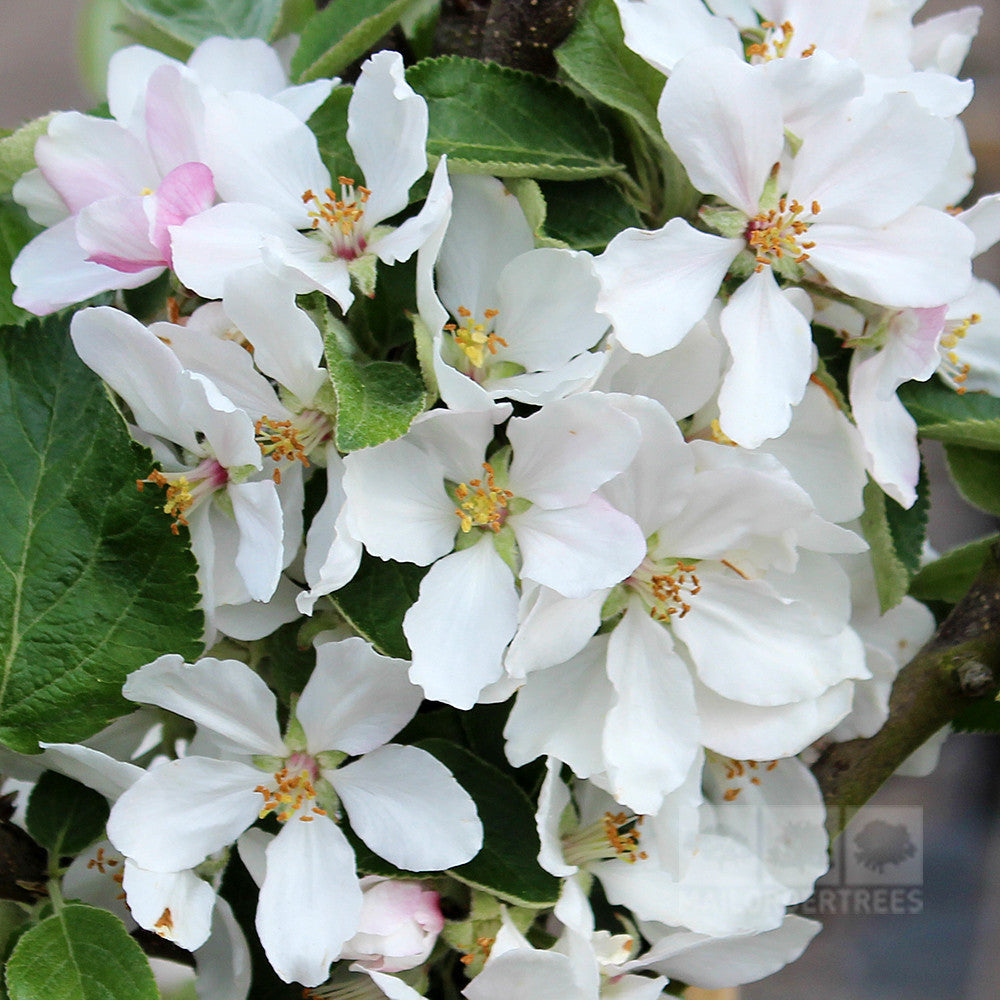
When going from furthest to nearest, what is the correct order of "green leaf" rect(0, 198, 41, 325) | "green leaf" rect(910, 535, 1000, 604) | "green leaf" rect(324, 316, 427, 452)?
"green leaf" rect(910, 535, 1000, 604)
"green leaf" rect(0, 198, 41, 325)
"green leaf" rect(324, 316, 427, 452)

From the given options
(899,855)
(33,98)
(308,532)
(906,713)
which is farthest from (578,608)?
(33,98)

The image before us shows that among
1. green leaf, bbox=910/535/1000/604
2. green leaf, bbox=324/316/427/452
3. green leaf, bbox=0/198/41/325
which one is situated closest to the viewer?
green leaf, bbox=324/316/427/452

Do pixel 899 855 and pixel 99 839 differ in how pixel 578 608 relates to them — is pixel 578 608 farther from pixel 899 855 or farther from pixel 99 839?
pixel 899 855

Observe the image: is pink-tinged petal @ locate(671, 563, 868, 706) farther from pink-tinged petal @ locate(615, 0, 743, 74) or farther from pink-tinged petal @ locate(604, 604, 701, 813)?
pink-tinged petal @ locate(615, 0, 743, 74)

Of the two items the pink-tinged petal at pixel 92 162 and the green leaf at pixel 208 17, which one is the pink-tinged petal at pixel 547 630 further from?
the green leaf at pixel 208 17

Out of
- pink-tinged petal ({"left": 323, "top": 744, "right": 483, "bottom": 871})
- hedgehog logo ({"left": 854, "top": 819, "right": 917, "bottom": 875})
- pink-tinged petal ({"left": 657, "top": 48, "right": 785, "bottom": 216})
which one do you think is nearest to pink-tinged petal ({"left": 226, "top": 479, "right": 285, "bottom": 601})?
pink-tinged petal ({"left": 323, "top": 744, "right": 483, "bottom": 871})

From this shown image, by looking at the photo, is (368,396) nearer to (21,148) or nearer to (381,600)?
(381,600)

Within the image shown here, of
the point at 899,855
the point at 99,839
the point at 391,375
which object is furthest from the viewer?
the point at 899,855

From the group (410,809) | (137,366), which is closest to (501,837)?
(410,809)
